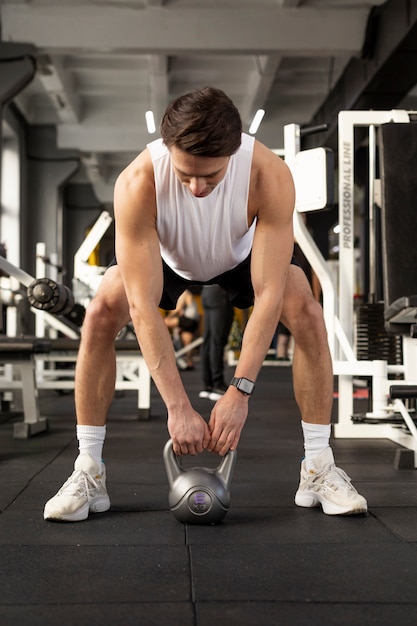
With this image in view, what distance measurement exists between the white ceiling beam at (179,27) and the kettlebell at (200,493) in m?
6.04

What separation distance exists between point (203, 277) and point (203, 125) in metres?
0.53

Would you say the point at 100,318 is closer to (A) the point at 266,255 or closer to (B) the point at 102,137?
(A) the point at 266,255

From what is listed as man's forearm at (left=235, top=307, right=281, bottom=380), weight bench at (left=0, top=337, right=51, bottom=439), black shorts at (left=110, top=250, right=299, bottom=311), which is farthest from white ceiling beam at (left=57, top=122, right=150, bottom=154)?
man's forearm at (left=235, top=307, right=281, bottom=380)

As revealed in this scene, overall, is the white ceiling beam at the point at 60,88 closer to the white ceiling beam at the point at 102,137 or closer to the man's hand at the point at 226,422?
the white ceiling beam at the point at 102,137

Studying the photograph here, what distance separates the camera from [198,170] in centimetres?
147

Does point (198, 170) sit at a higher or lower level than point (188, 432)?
higher

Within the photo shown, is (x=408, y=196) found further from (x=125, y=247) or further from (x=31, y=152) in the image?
(x=31, y=152)

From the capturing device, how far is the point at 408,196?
2898mm

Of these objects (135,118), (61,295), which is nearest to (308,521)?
(61,295)

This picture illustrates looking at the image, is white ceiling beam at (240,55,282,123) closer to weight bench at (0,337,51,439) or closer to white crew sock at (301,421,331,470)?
weight bench at (0,337,51,439)

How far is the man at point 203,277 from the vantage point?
149 cm

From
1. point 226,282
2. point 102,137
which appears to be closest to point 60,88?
point 102,137

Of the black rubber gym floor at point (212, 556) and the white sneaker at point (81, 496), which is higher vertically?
the white sneaker at point (81, 496)

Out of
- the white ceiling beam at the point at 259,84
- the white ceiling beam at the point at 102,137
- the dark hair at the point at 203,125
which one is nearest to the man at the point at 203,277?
the dark hair at the point at 203,125
